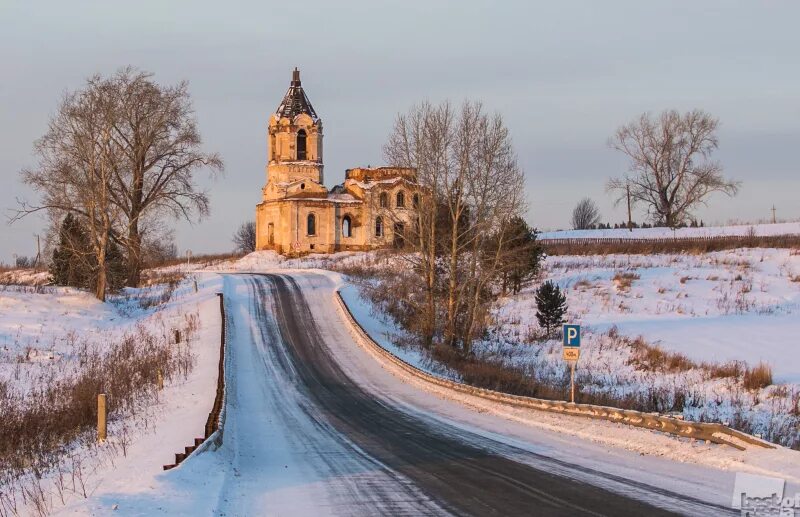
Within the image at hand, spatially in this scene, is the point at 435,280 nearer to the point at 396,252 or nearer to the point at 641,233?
the point at 396,252

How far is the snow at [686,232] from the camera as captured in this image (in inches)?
2749

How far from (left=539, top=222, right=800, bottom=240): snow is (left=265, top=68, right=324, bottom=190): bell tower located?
881 inches

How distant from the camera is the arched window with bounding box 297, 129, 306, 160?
8331 centimetres

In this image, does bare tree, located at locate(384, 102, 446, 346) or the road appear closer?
the road

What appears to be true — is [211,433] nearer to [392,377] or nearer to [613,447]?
[613,447]

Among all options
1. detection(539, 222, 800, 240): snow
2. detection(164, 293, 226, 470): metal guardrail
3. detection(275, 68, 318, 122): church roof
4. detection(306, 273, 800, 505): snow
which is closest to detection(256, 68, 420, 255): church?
detection(275, 68, 318, 122): church roof

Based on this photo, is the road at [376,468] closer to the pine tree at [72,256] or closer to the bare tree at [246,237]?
the pine tree at [72,256]

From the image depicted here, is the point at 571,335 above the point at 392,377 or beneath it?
above

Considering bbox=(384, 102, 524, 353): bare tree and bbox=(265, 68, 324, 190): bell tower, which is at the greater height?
bbox=(265, 68, 324, 190): bell tower

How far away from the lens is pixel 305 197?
266 ft

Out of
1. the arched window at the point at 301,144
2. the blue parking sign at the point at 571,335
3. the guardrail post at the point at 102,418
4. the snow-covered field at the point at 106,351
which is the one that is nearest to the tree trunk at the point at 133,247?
the snow-covered field at the point at 106,351

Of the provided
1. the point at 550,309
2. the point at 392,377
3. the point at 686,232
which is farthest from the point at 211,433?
the point at 686,232

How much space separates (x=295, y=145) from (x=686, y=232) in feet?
118

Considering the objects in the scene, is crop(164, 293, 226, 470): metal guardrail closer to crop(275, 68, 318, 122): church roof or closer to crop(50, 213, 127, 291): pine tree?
crop(50, 213, 127, 291): pine tree
